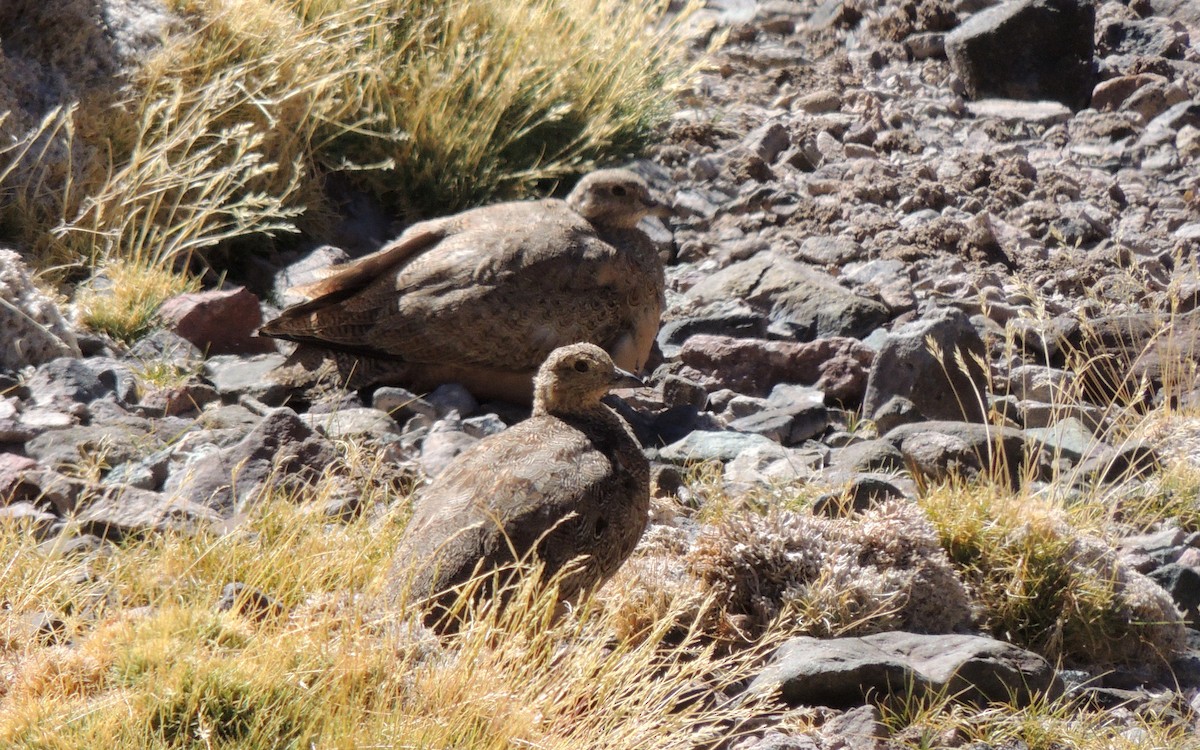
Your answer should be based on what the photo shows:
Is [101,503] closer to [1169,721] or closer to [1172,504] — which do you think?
[1169,721]

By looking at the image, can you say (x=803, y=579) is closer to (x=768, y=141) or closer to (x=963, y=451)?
(x=963, y=451)

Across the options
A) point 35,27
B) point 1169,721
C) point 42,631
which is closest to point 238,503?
point 42,631

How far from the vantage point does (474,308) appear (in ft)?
24.5

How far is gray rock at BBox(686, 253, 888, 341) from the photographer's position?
29.5ft

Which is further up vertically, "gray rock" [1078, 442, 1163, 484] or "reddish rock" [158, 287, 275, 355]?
"reddish rock" [158, 287, 275, 355]

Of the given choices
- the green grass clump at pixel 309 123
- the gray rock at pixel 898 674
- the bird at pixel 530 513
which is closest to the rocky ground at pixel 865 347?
the gray rock at pixel 898 674

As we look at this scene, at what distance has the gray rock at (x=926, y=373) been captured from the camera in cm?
751

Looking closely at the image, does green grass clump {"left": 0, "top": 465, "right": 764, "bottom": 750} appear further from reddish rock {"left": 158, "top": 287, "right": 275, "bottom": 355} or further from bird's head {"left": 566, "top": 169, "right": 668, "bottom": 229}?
bird's head {"left": 566, "top": 169, "right": 668, "bottom": 229}

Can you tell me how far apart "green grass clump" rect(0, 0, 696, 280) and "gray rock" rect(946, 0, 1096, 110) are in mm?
3052

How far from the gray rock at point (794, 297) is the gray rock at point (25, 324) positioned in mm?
4045

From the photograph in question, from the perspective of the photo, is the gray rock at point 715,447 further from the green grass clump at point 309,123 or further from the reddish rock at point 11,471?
the green grass clump at point 309,123

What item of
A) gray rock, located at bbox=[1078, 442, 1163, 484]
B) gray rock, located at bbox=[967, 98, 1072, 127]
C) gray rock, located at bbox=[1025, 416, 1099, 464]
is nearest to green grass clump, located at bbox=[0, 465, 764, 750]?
gray rock, located at bbox=[1078, 442, 1163, 484]

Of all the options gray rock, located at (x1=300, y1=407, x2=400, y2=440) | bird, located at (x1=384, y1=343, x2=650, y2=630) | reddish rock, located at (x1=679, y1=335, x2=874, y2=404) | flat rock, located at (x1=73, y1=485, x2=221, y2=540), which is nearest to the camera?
bird, located at (x1=384, y1=343, x2=650, y2=630)

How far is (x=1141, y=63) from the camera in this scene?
12.5 metres
